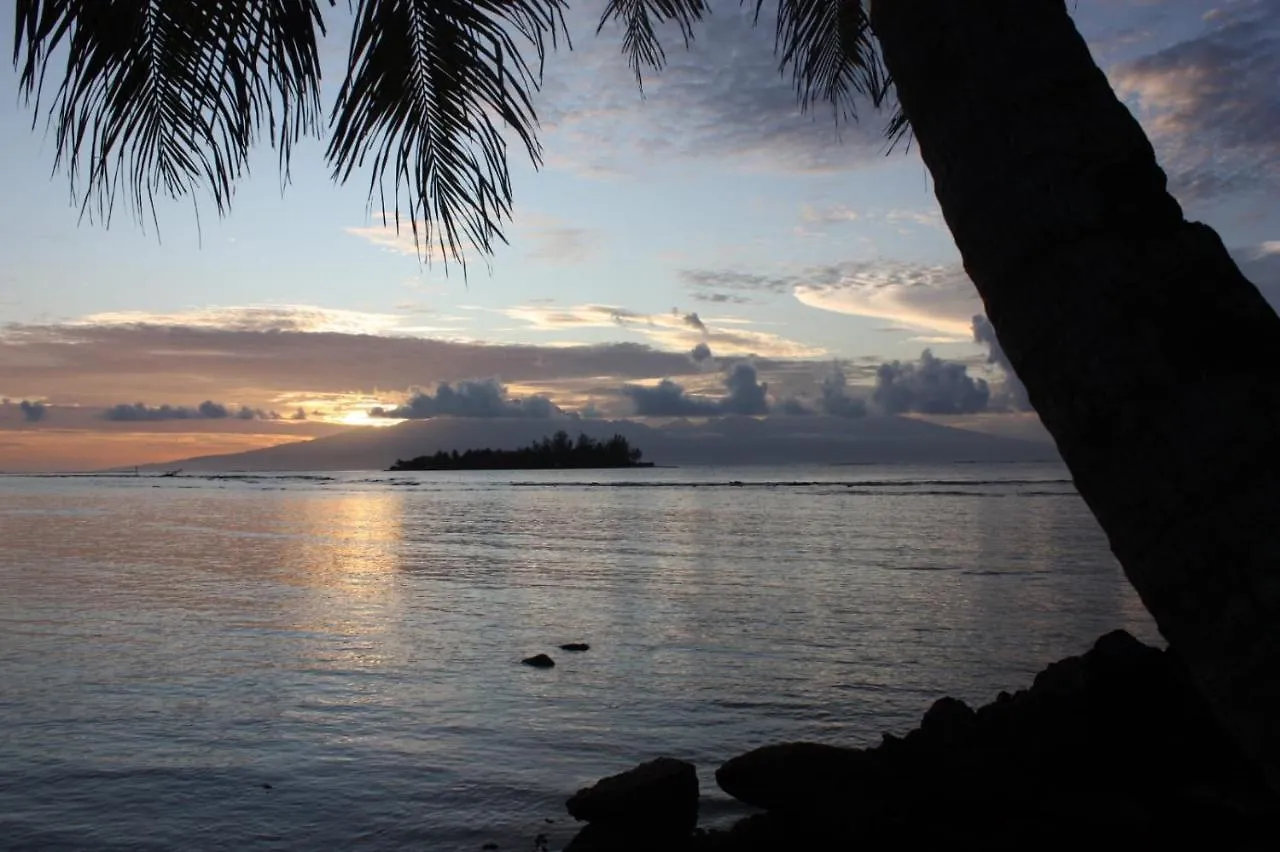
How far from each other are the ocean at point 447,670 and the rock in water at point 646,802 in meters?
0.49

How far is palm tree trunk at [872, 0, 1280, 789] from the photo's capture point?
1.38m

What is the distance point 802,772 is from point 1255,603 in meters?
4.98

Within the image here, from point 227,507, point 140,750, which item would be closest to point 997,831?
point 140,750

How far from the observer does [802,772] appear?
235 inches

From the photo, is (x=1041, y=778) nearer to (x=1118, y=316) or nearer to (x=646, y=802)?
(x=646, y=802)

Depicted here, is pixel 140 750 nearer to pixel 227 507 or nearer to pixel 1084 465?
pixel 1084 465

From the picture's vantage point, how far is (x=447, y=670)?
10625 mm

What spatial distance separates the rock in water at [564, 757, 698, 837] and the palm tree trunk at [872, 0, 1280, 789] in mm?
4603

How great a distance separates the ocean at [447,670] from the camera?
6.62 metres

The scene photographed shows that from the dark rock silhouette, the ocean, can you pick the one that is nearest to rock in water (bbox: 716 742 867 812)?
the dark rock silhouette

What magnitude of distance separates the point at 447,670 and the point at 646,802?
541cm

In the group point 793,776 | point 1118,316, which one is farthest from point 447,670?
point 1118,316

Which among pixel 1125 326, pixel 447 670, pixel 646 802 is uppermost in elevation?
pixel 1125 326

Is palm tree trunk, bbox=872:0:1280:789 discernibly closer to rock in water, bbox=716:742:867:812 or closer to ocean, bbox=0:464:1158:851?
rock in water, bbox=716:742:867:812
